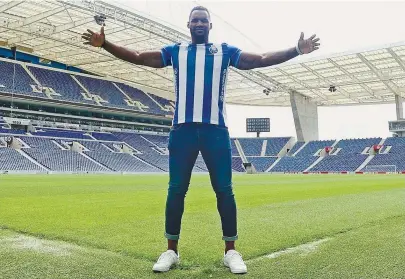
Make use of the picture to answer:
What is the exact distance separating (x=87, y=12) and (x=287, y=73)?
2055 cm

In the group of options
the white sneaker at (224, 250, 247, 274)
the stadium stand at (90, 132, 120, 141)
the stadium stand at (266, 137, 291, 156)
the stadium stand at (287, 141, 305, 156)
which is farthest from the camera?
the stadium stand at (266, 137, 291, 156)

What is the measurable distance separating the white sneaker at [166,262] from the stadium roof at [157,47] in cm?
2737

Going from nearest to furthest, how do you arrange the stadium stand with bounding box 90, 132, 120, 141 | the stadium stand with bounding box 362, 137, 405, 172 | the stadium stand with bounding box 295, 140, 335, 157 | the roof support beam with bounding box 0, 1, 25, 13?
the roof support beam with bounding box 0, 1, 25, 13, the stadium stand with bounding box 362, 137, 405, 172, the stadium stand with bounding box 90, 132, 120, 141, the stadium stand with bounding box 295, 140, 335, 157

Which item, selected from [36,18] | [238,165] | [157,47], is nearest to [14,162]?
[36,18]

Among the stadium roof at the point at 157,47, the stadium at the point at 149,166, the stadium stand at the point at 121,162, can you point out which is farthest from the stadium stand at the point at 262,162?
the stadium stand at the point at 121,162

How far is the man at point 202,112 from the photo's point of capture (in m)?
3.12

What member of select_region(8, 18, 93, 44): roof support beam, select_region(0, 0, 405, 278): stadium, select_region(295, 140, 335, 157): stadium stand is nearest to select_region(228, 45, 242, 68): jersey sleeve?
select_region(0, 0, 405, 278): stadium

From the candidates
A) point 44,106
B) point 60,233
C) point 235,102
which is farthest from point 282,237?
point 235,102

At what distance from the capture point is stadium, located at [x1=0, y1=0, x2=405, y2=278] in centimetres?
334

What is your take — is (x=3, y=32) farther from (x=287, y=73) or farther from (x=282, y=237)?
(x=282, y=237)

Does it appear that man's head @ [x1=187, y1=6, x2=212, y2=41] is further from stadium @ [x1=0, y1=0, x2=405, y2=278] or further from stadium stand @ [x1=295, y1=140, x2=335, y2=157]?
stadium stand @ [x1=295, y1=140, x2=335, y2=157]

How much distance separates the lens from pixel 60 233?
4.40m

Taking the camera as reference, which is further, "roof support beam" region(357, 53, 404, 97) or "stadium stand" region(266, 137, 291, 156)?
"stadium stand" region(266, 137, 291, 156)

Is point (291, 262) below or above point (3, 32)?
below
